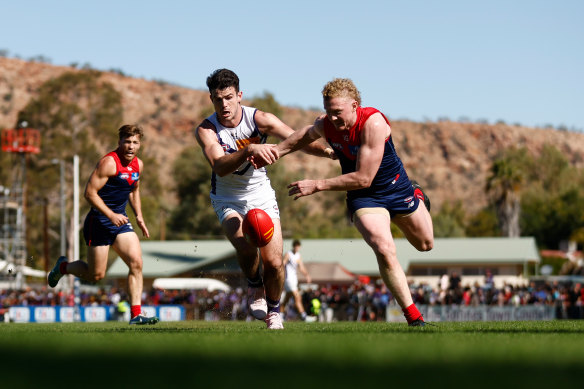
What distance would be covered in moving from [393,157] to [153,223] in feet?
222

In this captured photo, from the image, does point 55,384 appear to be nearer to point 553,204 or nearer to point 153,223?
point 153,223

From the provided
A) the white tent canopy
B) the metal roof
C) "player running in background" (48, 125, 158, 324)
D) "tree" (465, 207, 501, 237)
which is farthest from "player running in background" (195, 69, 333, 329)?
"tree" (465, 207, 501, 237)

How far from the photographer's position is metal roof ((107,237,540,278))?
199 ft

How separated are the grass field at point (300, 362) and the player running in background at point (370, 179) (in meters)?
2.23

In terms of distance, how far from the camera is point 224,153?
937cm

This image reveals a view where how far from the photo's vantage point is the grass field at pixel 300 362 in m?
3.65

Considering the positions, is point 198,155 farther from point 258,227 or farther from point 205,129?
point 258,227

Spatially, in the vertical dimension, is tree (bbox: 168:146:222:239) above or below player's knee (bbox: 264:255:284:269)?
above

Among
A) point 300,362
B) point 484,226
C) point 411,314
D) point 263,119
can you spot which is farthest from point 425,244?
point 484,226

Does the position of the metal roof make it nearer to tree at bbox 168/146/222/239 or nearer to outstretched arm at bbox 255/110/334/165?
tree at bbox 168/146/222/239

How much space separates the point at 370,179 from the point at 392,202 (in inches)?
32.6

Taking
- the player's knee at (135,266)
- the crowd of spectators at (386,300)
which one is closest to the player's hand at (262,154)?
the player's knee at (135,266)

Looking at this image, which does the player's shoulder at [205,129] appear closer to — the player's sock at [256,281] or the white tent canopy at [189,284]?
→ the player's sock at [256,281]

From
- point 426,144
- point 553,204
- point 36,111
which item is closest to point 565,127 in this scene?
point 426,144
